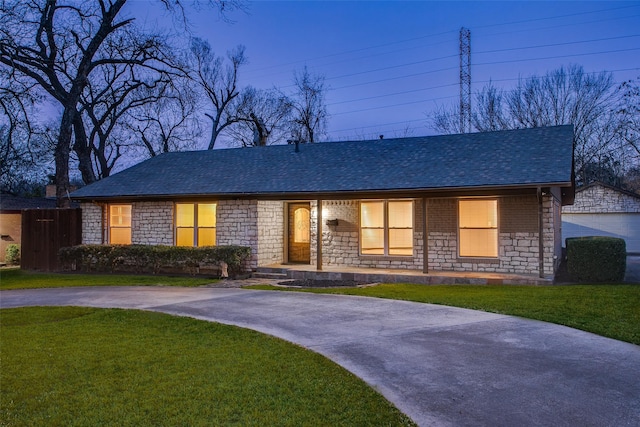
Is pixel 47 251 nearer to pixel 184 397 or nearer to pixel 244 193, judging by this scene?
pixel 244 193

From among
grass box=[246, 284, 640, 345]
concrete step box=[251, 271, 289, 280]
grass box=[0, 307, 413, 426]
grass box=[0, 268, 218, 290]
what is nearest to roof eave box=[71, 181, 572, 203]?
concrete step box=[251, 271, 289, 280]

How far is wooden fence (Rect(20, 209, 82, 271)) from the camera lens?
1700 cm

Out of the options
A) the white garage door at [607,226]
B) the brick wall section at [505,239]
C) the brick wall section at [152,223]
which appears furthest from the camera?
the white garage door at [607,226]

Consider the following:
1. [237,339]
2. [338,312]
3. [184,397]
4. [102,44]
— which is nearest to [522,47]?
[102,44]

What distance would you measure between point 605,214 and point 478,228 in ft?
41.8

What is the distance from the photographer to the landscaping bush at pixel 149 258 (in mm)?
14328

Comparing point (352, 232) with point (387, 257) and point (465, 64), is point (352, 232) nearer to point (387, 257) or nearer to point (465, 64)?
point (387, 257)

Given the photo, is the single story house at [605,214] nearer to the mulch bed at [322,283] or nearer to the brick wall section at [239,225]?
the mulch bed at [322,283]

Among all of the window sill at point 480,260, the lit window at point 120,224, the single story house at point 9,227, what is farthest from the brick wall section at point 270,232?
the single story house at point 9,227

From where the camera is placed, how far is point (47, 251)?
55.8 ft

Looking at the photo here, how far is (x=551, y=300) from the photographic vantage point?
9.34 meters

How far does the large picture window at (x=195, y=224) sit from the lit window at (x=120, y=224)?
216cm

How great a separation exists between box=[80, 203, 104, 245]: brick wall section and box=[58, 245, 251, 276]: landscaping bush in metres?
1.31

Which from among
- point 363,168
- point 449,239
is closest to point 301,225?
point 363,168
